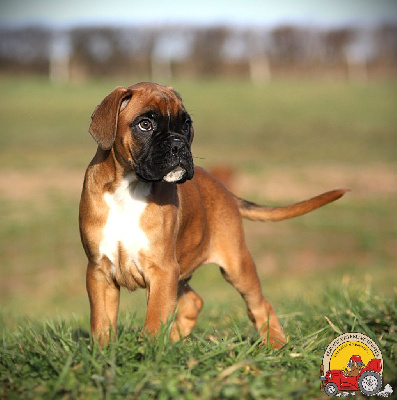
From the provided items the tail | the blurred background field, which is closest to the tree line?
the blurred background field

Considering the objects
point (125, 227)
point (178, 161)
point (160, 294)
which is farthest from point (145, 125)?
point (160, 294)

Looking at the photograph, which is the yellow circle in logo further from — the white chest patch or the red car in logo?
the white chest patch

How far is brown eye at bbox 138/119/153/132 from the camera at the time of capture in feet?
14.4

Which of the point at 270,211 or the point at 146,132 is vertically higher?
the point at 146,132

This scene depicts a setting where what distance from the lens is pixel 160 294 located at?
14.2ft

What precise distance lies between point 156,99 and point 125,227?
910 mm

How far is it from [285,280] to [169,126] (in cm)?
763

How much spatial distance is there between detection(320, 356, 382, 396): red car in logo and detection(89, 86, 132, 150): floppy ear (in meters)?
2.05

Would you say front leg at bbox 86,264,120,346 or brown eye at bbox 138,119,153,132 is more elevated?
brown eye at bbox 138,119,153,132

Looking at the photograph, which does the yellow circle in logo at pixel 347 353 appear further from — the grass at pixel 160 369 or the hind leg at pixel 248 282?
the hind leg at pixel 248 282

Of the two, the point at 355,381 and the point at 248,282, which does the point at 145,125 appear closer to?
the point at 248,282

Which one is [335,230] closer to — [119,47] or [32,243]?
[32,243]

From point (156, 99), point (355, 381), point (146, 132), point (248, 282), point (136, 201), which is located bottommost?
point (248, 282)

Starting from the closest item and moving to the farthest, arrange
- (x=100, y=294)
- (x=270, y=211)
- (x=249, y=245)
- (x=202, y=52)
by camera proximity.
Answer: (x=100, y=294) → (x=270, y=211) → (x=249, y=245) → (x=202, y=52)
